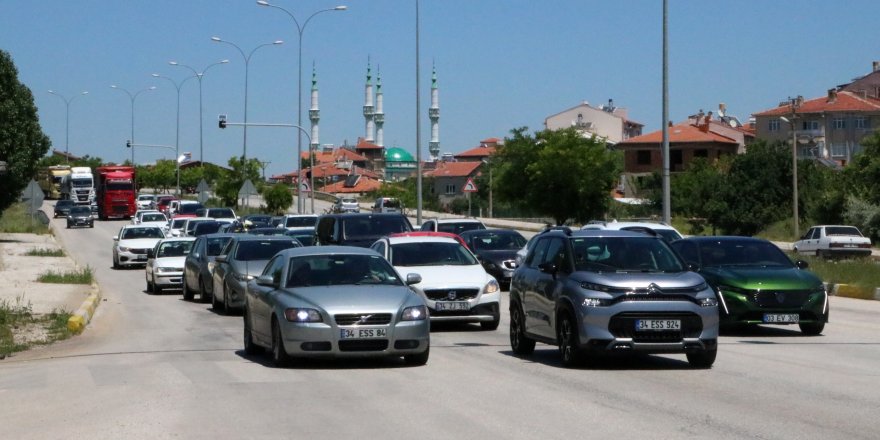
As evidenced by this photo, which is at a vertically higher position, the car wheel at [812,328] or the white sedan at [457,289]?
the white sedan at [457,289]

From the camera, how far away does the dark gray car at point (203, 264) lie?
29734 millimetres

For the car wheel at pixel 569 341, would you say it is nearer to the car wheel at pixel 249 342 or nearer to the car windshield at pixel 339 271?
the car windshield at pixel 339 271

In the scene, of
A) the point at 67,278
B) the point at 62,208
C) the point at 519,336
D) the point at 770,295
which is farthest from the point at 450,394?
the point at 62,208

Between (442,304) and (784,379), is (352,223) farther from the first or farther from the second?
(784,379)

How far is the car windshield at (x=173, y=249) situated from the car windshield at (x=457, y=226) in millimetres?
7278

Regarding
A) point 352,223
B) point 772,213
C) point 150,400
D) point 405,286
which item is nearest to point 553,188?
point 772,213

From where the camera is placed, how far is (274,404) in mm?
11750

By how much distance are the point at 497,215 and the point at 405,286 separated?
97.0 m

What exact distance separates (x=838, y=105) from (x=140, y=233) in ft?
276

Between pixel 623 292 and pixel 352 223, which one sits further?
pixel 352 223

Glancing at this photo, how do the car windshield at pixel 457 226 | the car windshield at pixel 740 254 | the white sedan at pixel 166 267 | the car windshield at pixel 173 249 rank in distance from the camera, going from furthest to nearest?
the car windshield at pixel 457 226
the car windshield at pixel 173 249
the white sedan at pixel 166 267
the car windshield at pixel 740 254

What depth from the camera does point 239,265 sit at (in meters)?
25.7

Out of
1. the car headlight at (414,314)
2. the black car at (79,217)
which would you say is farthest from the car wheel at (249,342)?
the black car at (79,217)

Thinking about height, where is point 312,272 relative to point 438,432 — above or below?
above
